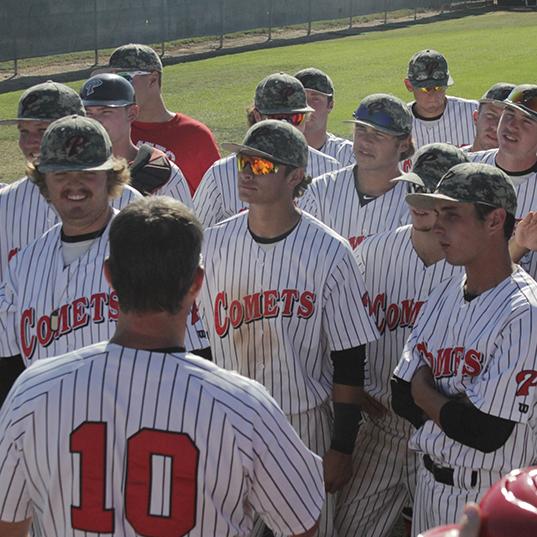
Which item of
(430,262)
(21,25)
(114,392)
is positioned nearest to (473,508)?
(114,392)

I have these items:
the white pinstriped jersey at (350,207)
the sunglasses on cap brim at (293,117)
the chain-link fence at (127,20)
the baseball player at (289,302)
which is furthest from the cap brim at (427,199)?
the chain-link fence at (127,20)

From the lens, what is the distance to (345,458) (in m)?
4.54

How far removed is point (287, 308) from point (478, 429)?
3.71 ft

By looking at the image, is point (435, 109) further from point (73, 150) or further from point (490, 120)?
point (73, 150)

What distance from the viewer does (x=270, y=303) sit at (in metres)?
4.56

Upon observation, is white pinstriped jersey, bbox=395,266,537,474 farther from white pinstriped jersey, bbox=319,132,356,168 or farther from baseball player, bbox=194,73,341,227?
white pinstriped jersey, bbox=319,132,356,168

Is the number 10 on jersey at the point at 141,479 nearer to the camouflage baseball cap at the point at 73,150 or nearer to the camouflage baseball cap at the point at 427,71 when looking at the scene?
the camouflage baseball cap at the point at 73,150

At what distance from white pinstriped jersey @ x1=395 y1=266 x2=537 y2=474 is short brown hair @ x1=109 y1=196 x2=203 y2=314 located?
145cm

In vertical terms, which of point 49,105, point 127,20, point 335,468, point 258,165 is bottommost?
point 127,20

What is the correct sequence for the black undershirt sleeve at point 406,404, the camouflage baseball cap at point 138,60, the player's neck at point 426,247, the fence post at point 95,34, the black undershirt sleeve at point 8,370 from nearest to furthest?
the black undershirt sleeve at point 406,404, the black undershirt sleeve at point 8,370, the player's neck at point 426,247, the camouflage baseball cap at point 138,60, the fence post at point 95,34

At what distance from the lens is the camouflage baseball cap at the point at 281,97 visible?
6484 millimetres

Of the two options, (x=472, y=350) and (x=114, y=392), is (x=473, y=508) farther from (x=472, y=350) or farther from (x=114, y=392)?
(x=472, y=350)

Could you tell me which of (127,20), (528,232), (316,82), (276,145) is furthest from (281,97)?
(127,20)

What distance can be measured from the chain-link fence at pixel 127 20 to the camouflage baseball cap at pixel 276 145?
17.1 meters
